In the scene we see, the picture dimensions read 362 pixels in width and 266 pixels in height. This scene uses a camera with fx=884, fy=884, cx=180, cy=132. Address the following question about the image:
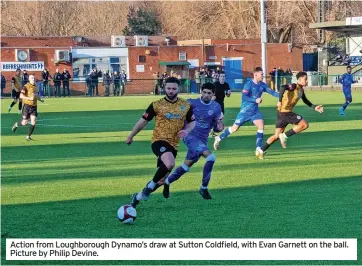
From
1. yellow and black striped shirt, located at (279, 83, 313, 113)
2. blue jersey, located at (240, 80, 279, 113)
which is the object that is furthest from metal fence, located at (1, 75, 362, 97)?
yellow and black striped shirt, located at (279, 83, 313, 113)

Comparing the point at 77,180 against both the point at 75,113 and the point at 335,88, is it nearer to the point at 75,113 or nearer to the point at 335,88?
the point at 75,113

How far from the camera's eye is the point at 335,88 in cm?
6331

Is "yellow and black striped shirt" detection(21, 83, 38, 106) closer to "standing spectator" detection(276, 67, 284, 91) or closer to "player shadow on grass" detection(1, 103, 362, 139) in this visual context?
"player shadow on grass" detection(1, 103, 362, 139)

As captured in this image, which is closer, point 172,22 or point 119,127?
point 119,127

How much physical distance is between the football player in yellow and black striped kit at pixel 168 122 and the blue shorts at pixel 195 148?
1.28 m

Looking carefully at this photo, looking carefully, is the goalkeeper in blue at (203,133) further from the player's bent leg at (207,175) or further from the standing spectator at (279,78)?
the standing spectator at (279,78)

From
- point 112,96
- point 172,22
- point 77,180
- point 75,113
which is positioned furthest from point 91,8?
point 77,180

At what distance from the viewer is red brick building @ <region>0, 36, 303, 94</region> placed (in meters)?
67.4

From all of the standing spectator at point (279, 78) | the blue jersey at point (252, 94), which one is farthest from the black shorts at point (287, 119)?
the standing spectator at point (279, 78)

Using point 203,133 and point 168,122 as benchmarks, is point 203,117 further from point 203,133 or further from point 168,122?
point 168,122

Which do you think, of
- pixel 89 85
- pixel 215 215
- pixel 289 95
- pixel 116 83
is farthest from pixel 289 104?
pixel 116 83

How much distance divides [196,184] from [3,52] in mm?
53580

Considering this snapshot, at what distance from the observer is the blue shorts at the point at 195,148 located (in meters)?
14.1
